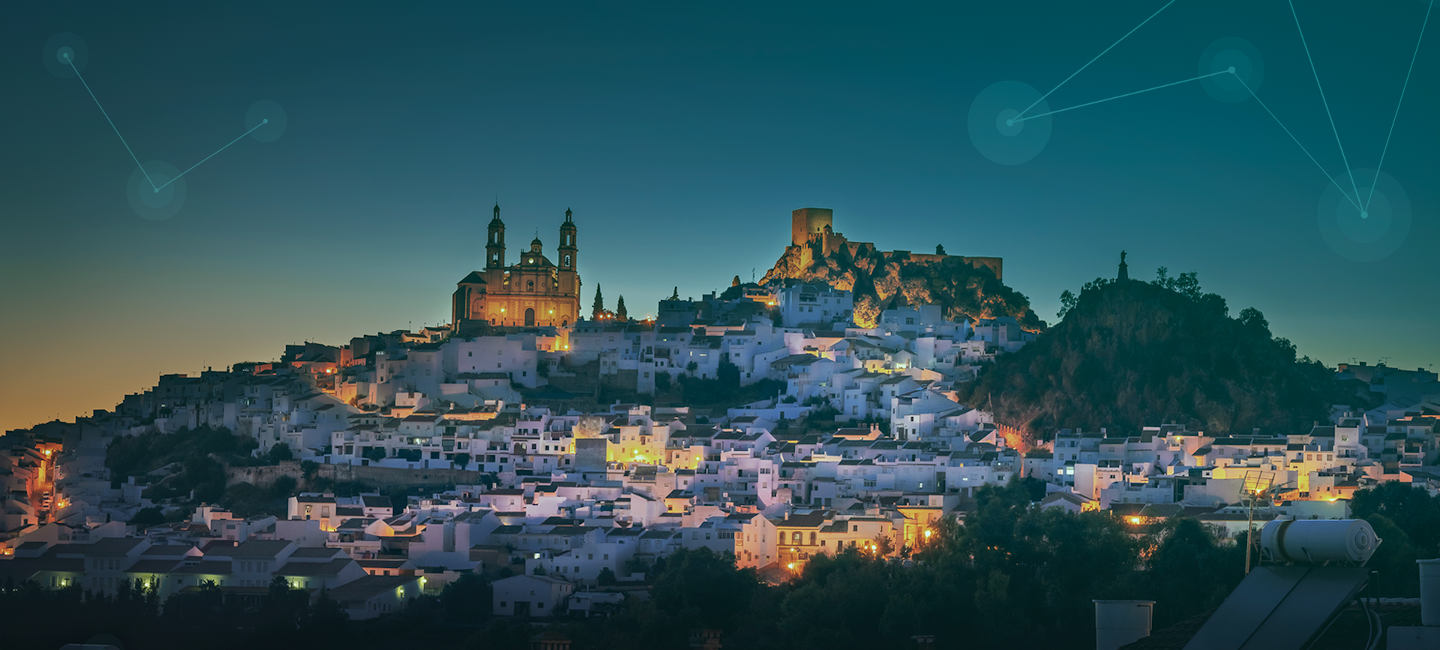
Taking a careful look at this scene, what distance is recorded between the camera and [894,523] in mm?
33344

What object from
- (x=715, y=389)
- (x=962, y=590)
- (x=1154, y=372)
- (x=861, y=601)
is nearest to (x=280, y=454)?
(x=715, y=389)

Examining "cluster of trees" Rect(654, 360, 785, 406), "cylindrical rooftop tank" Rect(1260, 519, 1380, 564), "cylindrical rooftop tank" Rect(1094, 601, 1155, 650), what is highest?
"cluster of trees" Rect(654, 360, 785, 406)

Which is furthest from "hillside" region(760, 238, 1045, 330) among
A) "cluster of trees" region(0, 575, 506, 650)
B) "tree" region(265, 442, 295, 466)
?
"cluster of trees" region(0, 575, 506, 650)

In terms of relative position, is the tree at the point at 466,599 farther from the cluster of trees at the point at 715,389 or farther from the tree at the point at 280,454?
the cluster of trees at the point at 715,389

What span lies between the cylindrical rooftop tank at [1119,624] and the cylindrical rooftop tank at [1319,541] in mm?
3159

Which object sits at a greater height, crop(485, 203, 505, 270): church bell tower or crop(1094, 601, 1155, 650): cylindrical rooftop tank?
crop(485, 203, 505, 270): church bell tower

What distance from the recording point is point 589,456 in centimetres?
4122

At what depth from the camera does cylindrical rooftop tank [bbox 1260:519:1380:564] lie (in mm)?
8961

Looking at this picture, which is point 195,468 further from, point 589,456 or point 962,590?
point 962,590

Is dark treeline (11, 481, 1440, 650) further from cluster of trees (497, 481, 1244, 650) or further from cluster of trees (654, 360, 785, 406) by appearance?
cluster of trees (654, 360, 785, 406)

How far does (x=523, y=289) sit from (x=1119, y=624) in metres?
47.3

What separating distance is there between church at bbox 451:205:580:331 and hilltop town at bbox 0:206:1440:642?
85 millimetres

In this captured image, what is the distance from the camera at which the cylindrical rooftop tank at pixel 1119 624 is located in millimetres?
12586

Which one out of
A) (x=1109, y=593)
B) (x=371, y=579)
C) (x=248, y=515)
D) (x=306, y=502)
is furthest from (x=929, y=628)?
(x=248, y=515)
